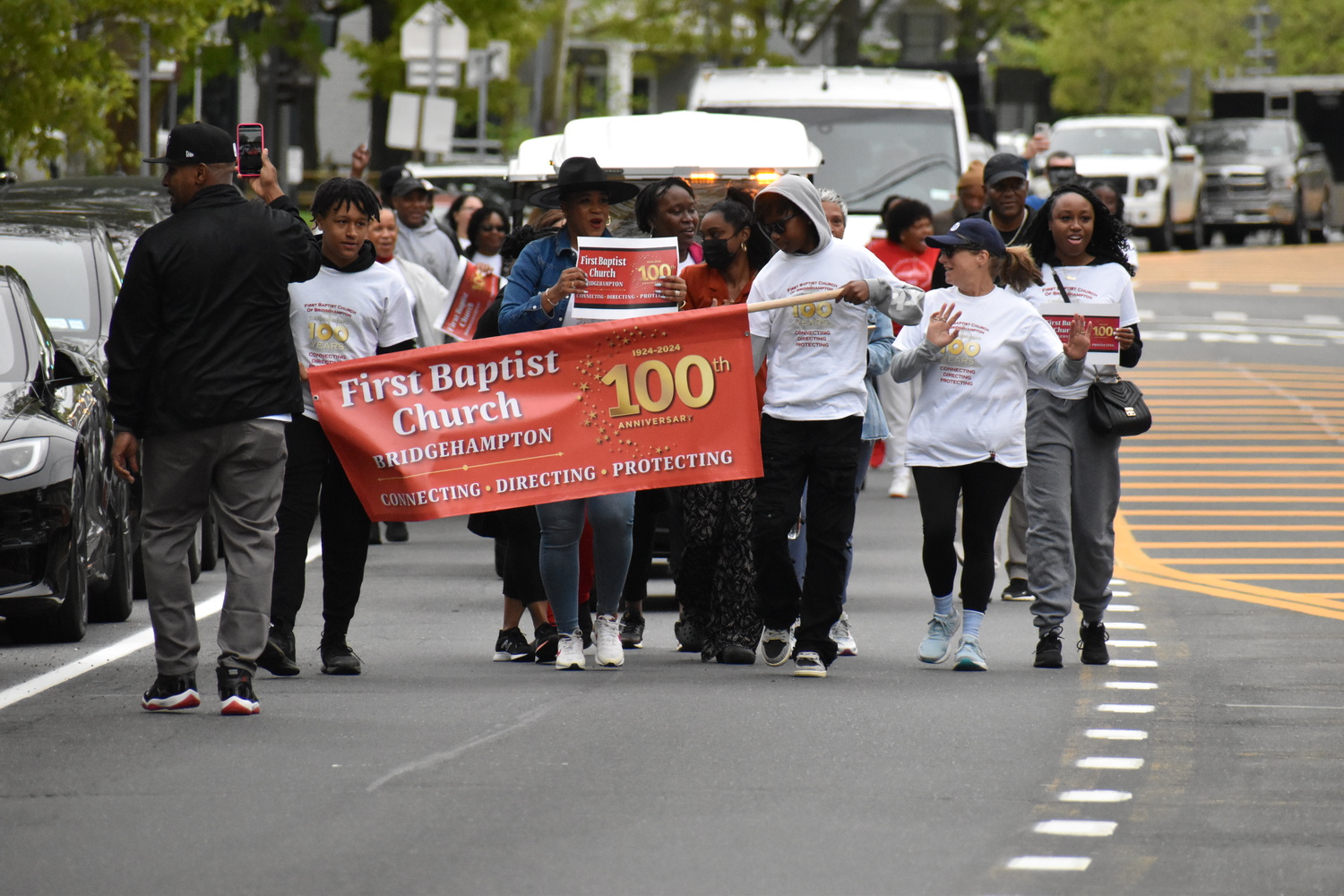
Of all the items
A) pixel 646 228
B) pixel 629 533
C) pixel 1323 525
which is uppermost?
pixel 646 228

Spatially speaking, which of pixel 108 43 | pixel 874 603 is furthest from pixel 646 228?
pixel 108 43

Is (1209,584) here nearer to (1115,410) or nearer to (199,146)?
(1115,410)

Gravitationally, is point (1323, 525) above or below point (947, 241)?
below

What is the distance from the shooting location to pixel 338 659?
901 centimetres

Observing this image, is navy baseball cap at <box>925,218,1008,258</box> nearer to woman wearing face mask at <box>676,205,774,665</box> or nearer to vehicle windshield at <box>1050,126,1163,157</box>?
woman wearing face mask at <box>676,205,774,665</box>

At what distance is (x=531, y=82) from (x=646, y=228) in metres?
42.6

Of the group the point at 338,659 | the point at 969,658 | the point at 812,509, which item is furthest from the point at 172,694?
the point at 969,658

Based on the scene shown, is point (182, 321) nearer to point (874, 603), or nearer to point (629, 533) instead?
point (629, 533)

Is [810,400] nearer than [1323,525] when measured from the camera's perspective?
Yes

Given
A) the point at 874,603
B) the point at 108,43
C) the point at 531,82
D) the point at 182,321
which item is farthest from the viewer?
the point at 531,82

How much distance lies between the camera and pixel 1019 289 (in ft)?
30.5

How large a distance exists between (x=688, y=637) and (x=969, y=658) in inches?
45.8

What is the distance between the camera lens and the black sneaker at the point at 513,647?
9438 millimetres

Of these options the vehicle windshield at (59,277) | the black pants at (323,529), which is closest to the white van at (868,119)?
the vehicle windshield at (59,277)
